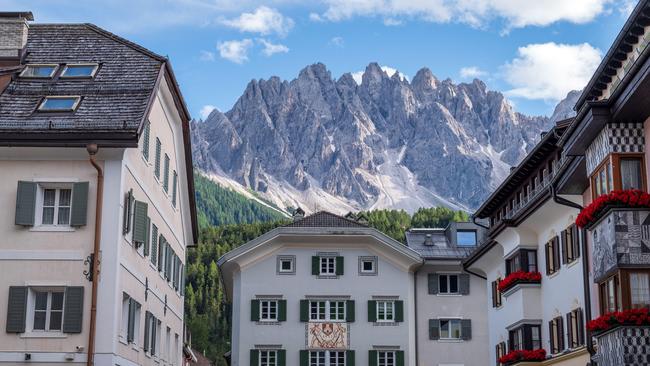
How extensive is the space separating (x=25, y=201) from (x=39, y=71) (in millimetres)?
5347

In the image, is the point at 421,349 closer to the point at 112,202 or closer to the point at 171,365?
the point at 171,365

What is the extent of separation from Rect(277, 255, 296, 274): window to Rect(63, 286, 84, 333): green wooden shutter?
34514mm

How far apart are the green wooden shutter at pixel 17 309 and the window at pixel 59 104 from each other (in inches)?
194

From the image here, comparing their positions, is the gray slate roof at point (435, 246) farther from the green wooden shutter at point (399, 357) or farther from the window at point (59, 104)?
the window at point (59, 104)

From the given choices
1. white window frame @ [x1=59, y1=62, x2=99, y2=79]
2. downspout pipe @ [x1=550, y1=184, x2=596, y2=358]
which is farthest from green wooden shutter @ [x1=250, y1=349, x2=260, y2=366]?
white window frame @ [x1=59, y1=62, x2=99, y2=79]

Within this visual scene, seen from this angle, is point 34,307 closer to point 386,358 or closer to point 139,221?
point 139,221

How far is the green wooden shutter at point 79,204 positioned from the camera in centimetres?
2490

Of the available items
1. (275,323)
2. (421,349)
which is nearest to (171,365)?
(275,323)

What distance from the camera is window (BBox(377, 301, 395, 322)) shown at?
191 feet

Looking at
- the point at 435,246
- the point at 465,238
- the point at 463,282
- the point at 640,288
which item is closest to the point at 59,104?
the point at 640,288

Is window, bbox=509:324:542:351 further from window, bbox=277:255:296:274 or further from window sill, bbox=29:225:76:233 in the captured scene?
window, bbox=277:255:296:274

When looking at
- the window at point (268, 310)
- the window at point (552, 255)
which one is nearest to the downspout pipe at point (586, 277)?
the window at point (552, 255)

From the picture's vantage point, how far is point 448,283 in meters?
59.8

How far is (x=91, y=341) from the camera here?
2402 cm
